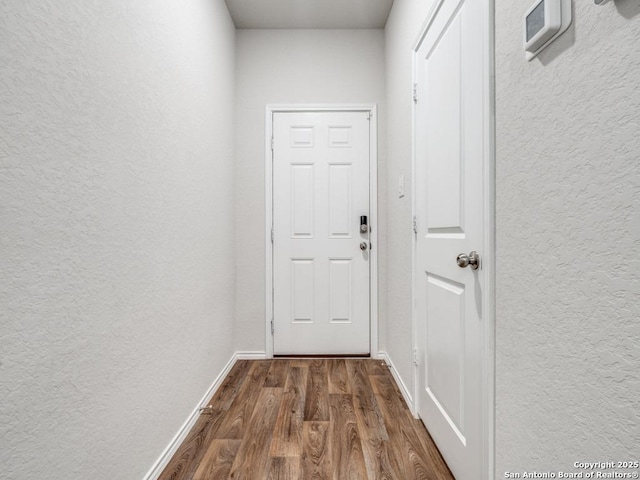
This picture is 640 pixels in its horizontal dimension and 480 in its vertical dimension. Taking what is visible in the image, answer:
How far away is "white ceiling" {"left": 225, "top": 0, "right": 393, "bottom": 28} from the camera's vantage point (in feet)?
8.41

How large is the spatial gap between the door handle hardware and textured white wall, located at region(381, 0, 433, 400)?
772mm

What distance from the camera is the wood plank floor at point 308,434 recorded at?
147 cm

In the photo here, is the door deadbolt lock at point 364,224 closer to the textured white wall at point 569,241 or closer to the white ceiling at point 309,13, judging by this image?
the white ceiling at point 309,13

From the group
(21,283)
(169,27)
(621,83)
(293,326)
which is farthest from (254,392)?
(621,83)

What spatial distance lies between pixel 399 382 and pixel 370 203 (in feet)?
4.46

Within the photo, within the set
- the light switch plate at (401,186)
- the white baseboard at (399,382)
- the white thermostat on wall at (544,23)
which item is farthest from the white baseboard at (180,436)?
the white thermostat on wall at (544,23)

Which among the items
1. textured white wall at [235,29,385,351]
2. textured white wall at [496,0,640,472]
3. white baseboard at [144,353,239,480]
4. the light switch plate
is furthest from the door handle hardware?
textured white wall at [235,29,385,351]

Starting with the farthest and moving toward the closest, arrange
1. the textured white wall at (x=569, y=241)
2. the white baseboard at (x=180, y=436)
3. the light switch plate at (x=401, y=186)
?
the light switch plate at (x=401, y=186), the white baseboard at (x=180, y=436), the textured white wall at (x=569, y=241)

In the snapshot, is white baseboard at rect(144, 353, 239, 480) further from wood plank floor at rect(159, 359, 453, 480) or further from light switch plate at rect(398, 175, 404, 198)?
light switch plate at rect(398, 175, 404, 198)

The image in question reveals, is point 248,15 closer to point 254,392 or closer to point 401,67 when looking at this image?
point 401,67

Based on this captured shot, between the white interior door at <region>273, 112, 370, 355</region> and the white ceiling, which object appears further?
the white interior door at <region>273, 112, 370, 355</region>

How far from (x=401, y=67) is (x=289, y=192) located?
1228 mm

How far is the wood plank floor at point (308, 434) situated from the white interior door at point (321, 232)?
0.44 meters

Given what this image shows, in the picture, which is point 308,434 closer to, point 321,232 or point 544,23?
point 321,232
